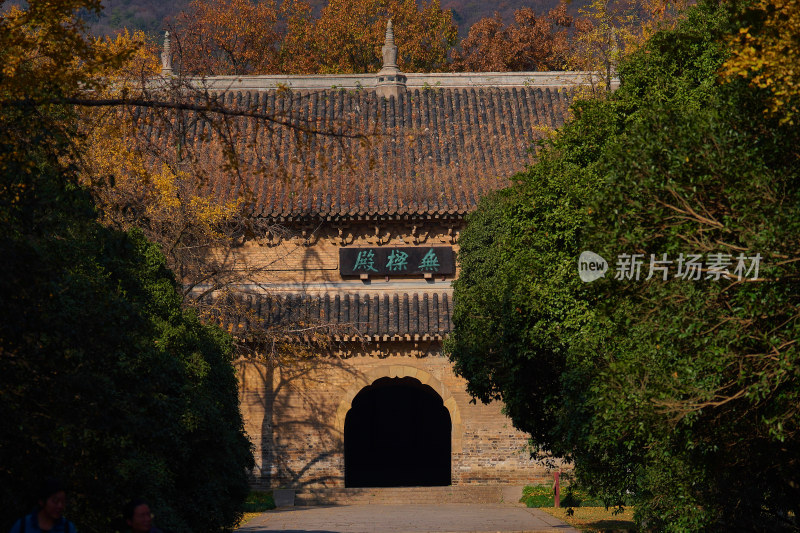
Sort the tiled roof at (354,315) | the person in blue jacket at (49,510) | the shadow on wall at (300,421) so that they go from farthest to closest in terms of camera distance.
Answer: the shadow on wall at (300,421)
the tiled roof at (354,315)
the person in blue jacket at (49,510)

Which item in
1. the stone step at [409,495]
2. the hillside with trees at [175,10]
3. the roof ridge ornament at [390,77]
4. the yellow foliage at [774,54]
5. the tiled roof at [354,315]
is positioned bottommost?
the stone step at [409,495]

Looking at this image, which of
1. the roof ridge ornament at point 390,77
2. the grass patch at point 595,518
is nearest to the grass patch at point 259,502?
the grass patch at point 595,518

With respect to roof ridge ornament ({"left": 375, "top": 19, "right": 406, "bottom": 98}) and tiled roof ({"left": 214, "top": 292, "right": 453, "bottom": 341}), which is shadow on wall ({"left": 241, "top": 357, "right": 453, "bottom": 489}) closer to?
tiled roof ({"left": 214, "top": 292, "right": 453, "bottom": 341})

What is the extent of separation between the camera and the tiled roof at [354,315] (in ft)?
85.0

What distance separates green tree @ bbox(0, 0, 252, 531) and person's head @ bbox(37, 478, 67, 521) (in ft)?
1.92

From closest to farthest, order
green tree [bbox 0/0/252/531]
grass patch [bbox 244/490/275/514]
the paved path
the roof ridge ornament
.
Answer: green tree [bbox 0/0/252/531] < the paved path < grass patch [bbox 244/490/275/514] < the roof ridge ornament

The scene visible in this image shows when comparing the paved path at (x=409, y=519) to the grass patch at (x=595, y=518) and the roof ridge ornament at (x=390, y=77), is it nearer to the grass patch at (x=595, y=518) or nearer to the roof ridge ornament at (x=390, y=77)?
the grass patch at (x=595, y=518)

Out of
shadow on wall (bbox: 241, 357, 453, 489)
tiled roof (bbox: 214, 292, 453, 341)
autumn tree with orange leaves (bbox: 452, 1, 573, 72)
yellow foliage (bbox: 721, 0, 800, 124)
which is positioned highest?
autumn tree with orange leaves (bbox: 452, 1, 573, 72)

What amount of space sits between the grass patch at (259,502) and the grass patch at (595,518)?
6.22m

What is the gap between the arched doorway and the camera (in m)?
35.8

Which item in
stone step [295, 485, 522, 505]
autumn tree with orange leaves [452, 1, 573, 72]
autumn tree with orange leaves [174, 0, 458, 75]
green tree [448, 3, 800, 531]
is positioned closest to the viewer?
green tree [448, 3, 800, 531]

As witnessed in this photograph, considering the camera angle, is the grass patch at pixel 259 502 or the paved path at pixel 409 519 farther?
the grass patch at pixel 259 502

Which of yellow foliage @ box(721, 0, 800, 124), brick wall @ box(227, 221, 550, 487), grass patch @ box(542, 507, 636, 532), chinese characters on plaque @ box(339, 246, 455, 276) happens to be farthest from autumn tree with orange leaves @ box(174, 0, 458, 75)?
yellow foliage @ box(721, 0, 800, 124)

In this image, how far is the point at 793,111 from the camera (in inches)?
340
